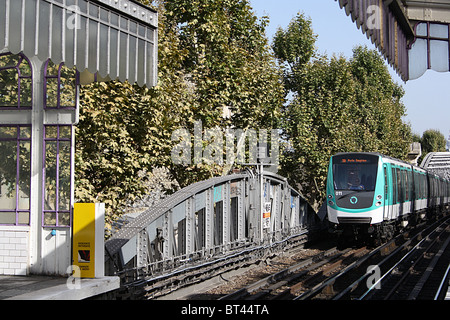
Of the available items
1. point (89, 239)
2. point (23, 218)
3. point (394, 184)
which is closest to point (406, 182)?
point (394, 184)

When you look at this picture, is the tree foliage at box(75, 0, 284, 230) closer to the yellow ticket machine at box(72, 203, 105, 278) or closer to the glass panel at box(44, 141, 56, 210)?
the glass panel at box(44, 141, 56, 210)

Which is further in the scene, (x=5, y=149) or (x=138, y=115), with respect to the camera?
(x=138, y=115)

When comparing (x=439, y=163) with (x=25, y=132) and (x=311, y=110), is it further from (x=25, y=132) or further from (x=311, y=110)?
(x=25, y=132)

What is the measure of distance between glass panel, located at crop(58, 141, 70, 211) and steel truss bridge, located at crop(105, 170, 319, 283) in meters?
1.98

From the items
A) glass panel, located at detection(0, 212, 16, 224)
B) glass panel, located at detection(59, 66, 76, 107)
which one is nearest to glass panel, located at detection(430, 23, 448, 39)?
glass panel, located at detection(59, 66, 76, 107)

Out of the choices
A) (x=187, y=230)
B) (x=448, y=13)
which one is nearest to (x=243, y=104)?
(x=187, y=230)

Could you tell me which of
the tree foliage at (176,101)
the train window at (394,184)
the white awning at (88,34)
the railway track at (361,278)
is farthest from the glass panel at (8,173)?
the train window at (394,184)

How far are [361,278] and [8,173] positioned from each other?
9.13m

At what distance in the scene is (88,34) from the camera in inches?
343

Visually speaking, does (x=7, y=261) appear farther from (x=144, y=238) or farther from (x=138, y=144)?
(x=138, y=144)

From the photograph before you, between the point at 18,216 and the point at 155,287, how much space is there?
11.5 feet

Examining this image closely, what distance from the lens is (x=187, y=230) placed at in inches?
564

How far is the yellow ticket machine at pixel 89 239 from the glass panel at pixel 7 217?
3.97 ft

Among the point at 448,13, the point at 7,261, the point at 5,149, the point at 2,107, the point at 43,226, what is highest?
the point at 448,13
